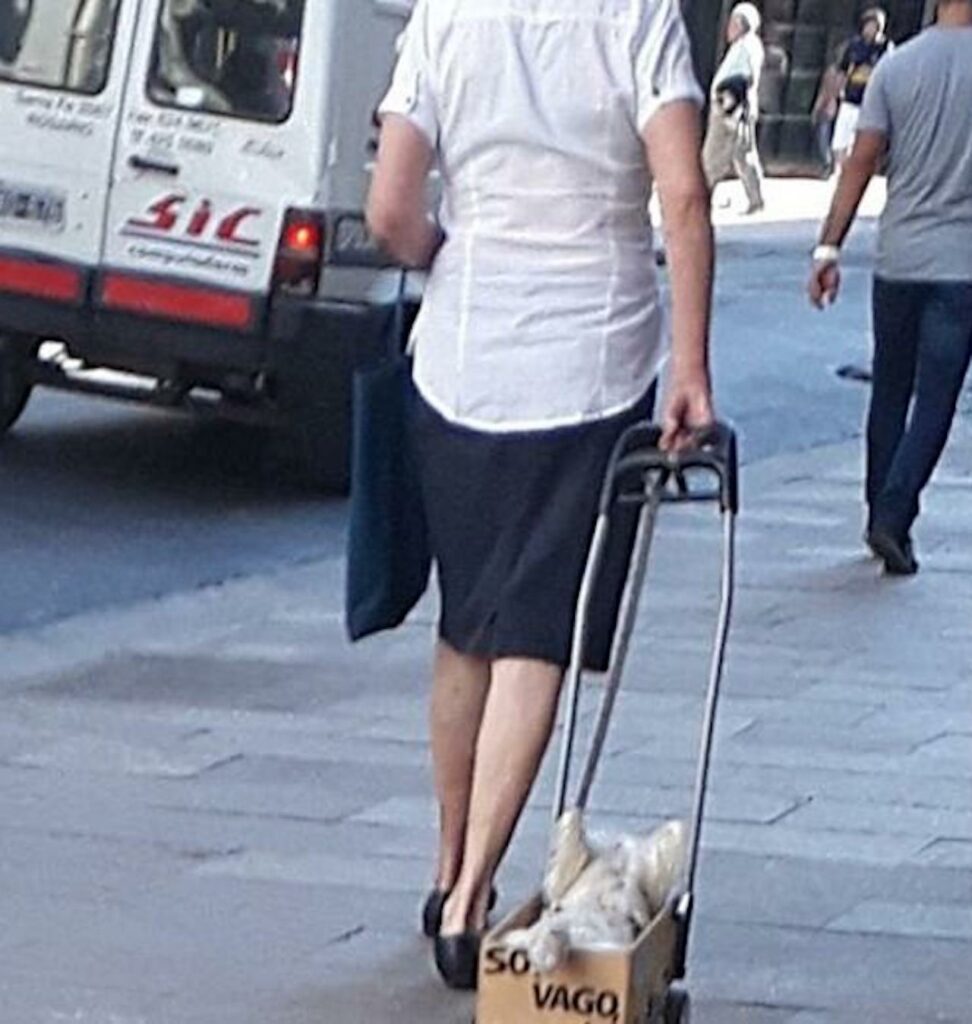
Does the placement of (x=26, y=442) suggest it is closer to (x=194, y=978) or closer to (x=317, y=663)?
(x=317, y=663)

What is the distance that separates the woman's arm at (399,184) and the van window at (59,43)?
6932 mm

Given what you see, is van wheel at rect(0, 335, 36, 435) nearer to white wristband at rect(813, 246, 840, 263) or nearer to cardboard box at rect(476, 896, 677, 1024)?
white wristband at rect(813, 246, 840, 263)

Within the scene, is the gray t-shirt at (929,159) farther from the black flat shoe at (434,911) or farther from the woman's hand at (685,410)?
the woman's hand at (685,410)

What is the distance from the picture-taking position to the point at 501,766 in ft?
19.2

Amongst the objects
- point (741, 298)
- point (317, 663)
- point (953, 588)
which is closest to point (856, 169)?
point (953, 588)

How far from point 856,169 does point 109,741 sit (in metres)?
3.51

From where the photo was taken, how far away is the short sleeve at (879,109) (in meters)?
10.6

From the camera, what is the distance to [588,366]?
580cm

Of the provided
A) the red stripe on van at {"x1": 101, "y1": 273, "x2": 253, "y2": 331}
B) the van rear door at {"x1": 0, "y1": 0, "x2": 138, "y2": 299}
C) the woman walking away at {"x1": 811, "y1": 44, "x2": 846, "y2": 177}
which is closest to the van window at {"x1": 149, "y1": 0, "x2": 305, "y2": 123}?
the van rear door at {"x1": 0, "y1": 0, "x2": 138, "y2": 299}

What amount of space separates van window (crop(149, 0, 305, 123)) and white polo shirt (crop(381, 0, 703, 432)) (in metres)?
6.65

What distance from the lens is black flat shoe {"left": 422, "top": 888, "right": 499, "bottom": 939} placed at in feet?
20.0

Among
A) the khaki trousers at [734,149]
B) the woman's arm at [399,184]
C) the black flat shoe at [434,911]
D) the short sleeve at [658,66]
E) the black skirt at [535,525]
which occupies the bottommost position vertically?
the khaki trousers at [734,149]

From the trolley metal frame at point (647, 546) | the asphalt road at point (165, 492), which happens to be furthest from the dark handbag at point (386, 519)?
the asphalt road at point (165, 492)

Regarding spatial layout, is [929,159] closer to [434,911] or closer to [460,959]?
[434,911]
